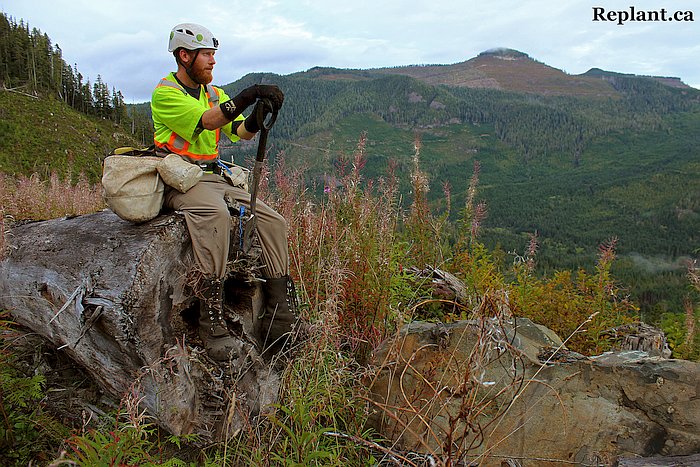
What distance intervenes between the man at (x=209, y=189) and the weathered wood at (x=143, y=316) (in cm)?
13

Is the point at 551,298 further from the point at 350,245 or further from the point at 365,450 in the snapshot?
the point at 365,450

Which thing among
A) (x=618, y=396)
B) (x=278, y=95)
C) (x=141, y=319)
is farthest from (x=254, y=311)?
(x=618, y=396)

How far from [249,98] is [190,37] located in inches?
28.6

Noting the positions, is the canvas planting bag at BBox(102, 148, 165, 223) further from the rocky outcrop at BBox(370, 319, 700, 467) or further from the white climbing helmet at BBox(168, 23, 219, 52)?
the rocky outcrop at BBox(370, 319, 700, 467)

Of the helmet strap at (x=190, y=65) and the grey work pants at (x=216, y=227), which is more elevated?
the helmet strap at (x=190, y=65)

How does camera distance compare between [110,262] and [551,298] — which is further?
[551,298]

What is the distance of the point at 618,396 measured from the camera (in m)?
3.23

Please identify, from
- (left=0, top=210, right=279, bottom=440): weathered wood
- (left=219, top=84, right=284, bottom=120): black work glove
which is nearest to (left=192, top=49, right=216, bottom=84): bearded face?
(left=219, top=84, right=284, bottom=120): black work glove

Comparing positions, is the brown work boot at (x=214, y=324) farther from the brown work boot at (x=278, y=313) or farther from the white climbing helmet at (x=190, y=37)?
the white climbing helmet at (x=190, y=37)

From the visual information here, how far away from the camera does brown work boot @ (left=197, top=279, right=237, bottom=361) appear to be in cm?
321

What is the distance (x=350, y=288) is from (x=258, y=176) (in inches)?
53.5

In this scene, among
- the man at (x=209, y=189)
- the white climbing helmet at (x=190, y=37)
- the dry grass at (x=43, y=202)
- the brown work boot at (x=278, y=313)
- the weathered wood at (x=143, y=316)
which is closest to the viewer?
the weathered wood at (x=143, y=316)

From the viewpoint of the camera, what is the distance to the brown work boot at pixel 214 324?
3.21 meters

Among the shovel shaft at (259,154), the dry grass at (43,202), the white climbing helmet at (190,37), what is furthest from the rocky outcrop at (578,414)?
the dry grass at (43,202)
